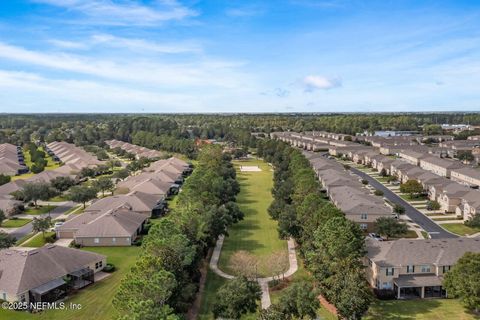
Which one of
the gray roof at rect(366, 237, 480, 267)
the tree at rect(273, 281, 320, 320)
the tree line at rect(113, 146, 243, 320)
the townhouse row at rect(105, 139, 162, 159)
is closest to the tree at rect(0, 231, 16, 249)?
Answer: the tree line at rect(113, 146, 243, 320)

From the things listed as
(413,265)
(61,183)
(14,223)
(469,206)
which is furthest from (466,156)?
(14,223)

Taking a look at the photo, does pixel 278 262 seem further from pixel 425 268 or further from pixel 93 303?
pixel 93 303

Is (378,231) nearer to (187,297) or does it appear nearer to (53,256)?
(187,297)

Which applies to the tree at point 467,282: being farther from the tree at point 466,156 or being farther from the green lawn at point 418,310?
Result: the tree at point 466,156

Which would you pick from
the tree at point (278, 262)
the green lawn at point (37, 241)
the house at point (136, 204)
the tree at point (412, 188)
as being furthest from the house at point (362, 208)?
the green lawn at point (37, 241)

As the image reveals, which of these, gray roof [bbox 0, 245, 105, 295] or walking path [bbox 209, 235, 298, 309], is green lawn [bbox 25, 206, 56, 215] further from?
walking path [bbox 209, 235, 298, 309]

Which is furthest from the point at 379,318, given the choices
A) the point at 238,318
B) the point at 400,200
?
the point at 400,200

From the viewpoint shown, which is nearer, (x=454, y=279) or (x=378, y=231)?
(x=454, y=279)
